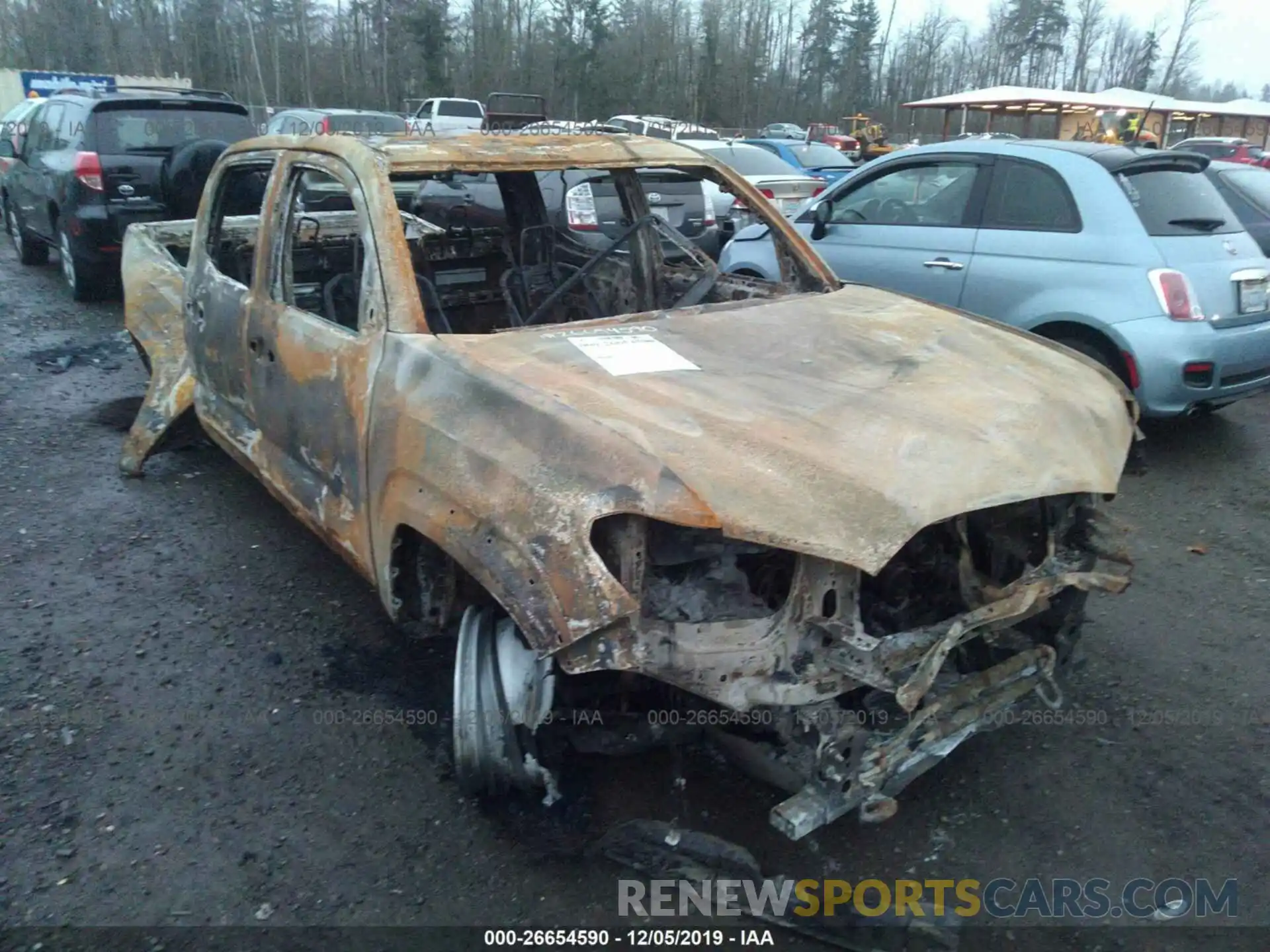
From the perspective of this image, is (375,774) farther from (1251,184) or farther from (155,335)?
(1251,184)

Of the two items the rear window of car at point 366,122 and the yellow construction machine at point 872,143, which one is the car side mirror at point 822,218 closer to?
the rear window of car at point 366,122

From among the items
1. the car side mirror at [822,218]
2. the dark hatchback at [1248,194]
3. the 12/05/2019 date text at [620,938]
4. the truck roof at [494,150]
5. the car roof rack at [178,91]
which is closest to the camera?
the 12/05/2019 date text at [620,938]

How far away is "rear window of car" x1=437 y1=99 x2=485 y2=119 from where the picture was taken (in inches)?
977

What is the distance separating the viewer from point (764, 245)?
22.0 ft

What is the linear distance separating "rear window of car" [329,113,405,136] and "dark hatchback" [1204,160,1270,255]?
12.1 meters

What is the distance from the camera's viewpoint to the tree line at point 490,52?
37000mm

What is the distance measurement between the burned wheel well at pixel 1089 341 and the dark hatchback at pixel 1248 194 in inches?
134

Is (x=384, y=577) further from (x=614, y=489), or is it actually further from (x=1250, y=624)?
(x=1250, y=624)

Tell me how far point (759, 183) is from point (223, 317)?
336 inches

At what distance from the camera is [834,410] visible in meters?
2.54

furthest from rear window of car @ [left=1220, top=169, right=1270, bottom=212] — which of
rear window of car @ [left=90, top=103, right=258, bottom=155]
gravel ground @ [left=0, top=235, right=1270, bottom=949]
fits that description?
rear window of car @ [left=90, top=103, right=258, bottom=155]

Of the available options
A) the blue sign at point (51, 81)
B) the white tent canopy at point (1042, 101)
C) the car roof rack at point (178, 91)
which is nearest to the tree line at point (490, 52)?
the blue sign at point (51, 81)

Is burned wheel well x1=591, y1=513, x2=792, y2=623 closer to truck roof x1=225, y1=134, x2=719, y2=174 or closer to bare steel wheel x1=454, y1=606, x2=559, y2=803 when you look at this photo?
bare steel wheel x1=454, y1=606, x2=559, y2=803

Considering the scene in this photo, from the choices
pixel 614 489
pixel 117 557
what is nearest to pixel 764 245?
pixel 117 557
